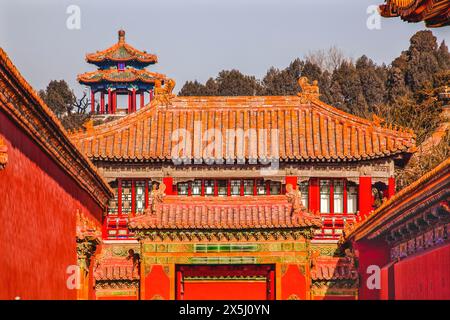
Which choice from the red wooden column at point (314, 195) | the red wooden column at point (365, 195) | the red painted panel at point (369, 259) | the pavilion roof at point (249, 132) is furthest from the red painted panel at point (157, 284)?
the red wooden column at point (365, 195)

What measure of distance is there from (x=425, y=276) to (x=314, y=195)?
18559mm

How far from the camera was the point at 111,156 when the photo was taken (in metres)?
46.3

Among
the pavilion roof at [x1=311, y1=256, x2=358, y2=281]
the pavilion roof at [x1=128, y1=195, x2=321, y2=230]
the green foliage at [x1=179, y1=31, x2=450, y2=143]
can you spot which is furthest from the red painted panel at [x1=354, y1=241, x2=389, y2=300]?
the green foliage at [x1=179, y1=31, x2=450, y2=143]

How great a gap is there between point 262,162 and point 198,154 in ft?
7.93

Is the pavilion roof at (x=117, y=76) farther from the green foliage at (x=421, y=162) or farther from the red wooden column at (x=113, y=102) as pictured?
the green foliage at (x=421, y=162)

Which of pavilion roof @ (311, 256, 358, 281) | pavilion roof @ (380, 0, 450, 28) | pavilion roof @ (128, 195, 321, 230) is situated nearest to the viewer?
pavilion roof @ (380, 0, 450, 28)

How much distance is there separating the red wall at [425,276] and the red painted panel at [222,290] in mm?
5834

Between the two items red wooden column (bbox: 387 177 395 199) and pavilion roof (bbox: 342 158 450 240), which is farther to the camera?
red wooden column (bbox: 387 177 395 199)

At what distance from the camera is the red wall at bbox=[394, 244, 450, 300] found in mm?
25266

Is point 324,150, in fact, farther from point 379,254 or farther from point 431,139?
point 431,139

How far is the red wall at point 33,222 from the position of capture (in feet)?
71.3

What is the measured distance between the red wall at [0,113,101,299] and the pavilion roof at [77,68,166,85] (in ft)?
210

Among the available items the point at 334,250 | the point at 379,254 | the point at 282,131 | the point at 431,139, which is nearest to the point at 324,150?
the point at 282,131

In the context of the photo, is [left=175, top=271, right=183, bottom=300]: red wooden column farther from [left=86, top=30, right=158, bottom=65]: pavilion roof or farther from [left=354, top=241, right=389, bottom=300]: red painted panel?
[left=86, top=30, right=158, bottom=65]: pavilion roof
